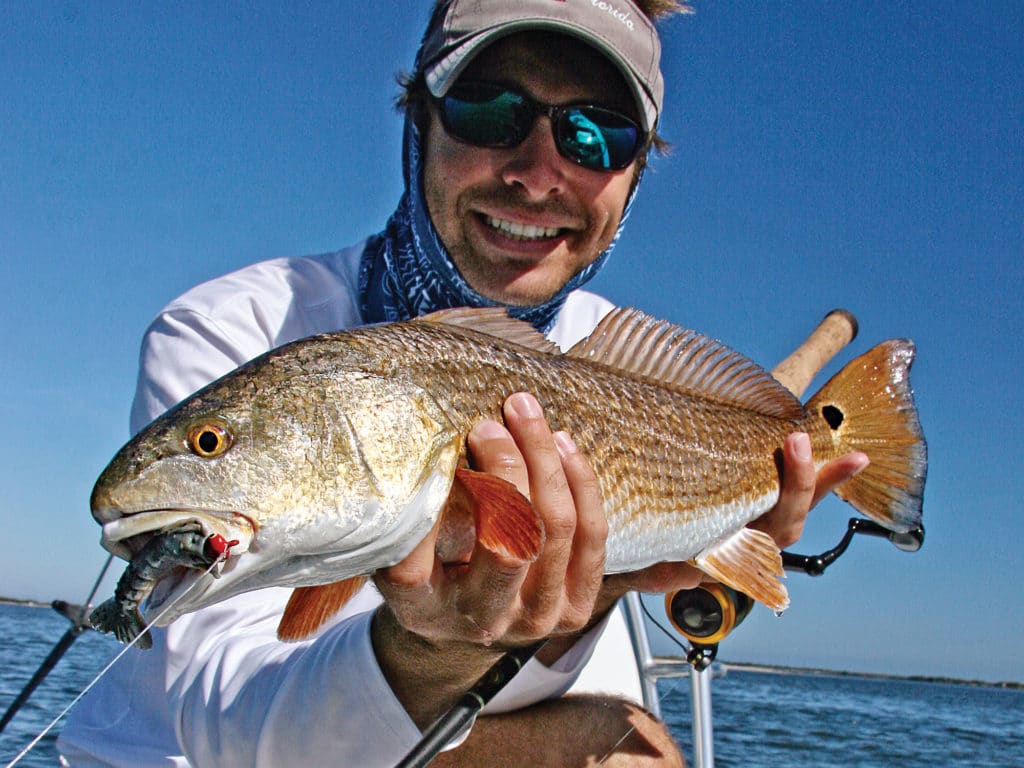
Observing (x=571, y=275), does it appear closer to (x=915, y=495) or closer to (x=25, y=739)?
(x=915, y=495)

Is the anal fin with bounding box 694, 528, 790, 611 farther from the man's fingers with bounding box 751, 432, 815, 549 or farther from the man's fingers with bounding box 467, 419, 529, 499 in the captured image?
the man's fingers with bounding box 467, 419, 529, 499

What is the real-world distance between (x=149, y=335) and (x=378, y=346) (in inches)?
77.3

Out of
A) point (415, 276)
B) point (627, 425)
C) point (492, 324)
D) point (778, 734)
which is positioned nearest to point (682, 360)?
point (627, 425)

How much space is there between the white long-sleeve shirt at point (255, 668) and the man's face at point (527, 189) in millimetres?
539

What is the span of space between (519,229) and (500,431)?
1.98 meters

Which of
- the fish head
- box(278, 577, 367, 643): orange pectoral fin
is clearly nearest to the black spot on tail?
the fish head

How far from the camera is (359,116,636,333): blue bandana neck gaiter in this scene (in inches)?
159

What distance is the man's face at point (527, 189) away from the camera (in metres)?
4.01

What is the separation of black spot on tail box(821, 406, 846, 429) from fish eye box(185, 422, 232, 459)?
2510 mm

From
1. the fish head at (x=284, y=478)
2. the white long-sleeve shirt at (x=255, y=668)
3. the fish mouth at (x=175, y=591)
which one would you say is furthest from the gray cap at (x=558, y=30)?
the fish mouth at (x=175, y=591)

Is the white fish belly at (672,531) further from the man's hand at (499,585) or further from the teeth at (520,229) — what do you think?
the teeth at (520,229)

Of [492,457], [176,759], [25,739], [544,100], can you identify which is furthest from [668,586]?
[25,739]

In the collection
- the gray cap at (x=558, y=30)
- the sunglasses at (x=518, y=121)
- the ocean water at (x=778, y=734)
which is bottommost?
the ocean water at (x=778, y=734)

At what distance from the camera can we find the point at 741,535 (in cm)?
331
